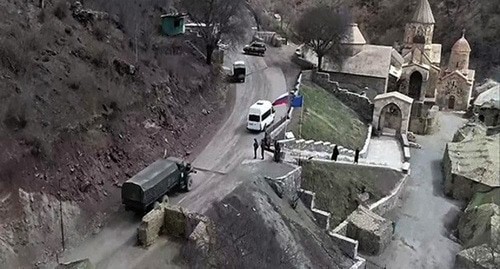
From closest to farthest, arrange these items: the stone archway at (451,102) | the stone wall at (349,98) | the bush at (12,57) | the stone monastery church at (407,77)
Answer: the bush at (12,57) < the stone monastery church at (407,77) < the stone wall at (349,98) < the stone archway at (451,102)

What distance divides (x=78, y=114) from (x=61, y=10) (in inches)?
292

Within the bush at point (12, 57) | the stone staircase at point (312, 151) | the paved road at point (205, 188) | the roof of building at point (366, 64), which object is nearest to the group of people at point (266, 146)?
the paved road at point (205, 188)

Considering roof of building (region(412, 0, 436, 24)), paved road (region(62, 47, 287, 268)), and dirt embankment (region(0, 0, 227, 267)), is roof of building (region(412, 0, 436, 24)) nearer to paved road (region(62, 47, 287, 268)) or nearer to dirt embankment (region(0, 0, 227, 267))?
paved road (region(62, 47, 287, 268))

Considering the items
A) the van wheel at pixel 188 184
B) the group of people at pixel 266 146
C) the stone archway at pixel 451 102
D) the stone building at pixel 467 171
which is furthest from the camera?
the stone archway at pixel 451 102

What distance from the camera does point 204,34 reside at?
3359cm

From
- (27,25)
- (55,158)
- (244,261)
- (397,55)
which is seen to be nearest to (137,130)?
(55,158)

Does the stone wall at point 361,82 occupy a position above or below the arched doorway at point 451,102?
above

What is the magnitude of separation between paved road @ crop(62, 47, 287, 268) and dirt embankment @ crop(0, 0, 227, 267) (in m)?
0.70

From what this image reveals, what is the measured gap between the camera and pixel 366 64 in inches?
1679

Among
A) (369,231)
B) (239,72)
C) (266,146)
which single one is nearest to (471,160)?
(369,231)

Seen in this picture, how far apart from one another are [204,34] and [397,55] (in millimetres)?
20194

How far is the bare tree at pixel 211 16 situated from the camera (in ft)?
108

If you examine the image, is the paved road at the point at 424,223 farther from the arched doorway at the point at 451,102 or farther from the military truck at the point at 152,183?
the arched doorway at the point at 451,102

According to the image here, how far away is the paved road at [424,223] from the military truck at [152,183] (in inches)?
387
